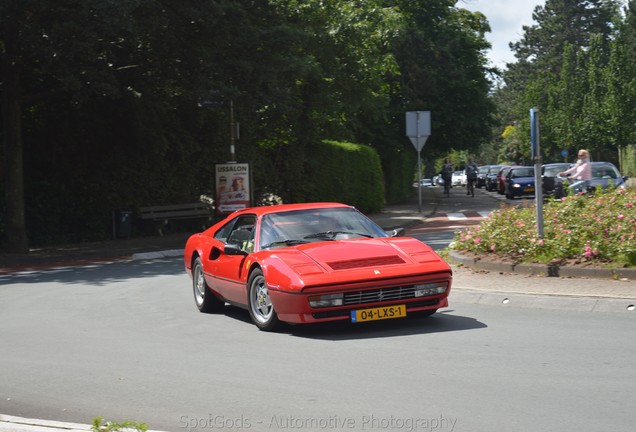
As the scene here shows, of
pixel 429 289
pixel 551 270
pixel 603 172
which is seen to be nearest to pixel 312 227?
pixel 429 289

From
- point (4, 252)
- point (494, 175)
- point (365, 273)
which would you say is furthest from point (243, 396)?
point (494, 175)

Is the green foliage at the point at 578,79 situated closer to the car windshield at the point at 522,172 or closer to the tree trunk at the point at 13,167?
the car windshield at the point at 522,172

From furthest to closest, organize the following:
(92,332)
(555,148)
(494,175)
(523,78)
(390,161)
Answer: (523,78), (555,148), (494,175), (390,161), (92,332)

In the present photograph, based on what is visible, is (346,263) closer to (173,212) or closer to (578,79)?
(173,212)

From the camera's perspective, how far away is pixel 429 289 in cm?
1002

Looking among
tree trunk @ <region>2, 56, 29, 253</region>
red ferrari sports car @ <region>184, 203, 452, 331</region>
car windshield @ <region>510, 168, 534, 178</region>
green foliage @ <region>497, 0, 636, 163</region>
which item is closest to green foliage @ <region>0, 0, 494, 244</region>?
tree trunk @ <region>2, 56, 29, 253</region>

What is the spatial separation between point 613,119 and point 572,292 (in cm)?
5786

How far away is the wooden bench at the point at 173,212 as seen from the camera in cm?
2772

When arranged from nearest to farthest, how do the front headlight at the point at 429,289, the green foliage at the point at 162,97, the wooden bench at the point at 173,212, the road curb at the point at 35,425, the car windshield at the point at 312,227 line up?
the road curb at the point at 35,425 → the front headlight at the point at 429,289 → the car windshield at the point at 312,227 → the green foliage at the point at 162,97 → the wooden bench at the point at 173,212

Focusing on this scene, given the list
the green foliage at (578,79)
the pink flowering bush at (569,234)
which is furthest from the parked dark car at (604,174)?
the green foliage at (578,79)

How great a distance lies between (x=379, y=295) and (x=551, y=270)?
3.86 meters

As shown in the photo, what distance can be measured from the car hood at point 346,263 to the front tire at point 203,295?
194 cm

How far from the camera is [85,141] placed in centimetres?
2688

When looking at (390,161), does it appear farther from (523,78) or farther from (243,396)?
(523,78)
